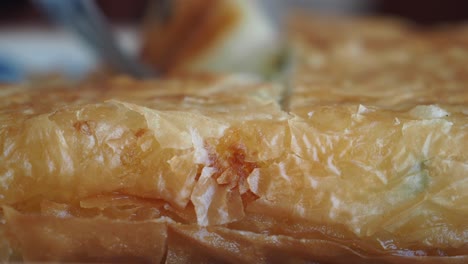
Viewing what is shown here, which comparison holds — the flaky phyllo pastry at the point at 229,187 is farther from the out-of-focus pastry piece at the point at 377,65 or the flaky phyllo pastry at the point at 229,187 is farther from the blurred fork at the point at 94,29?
the blurred fork at the point at 94,29

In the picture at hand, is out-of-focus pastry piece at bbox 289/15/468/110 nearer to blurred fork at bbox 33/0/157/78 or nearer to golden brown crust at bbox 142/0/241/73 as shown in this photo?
golden brown crust at bbox 142/0/241/73

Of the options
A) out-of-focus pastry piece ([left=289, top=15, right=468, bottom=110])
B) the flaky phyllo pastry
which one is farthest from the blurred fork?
the flaky phyllo pastry

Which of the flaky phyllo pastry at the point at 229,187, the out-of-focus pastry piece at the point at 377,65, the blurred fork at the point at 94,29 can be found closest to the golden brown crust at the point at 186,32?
the blurred fork at the point at 94,29

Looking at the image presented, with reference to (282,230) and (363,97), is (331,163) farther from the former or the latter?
(363,97)

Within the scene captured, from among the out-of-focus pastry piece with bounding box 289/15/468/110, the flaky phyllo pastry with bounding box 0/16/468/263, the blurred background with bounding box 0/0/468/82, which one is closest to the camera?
the flaky phyllo pastry with bounding box 0/16/468/263

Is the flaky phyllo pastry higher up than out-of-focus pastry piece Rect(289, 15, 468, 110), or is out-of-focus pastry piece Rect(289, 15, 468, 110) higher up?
out-of-focus pastry piece Rect(289, 15, 468, 110)

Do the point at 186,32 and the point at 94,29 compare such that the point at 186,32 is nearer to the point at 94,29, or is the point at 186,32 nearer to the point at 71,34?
the point at 94,29
